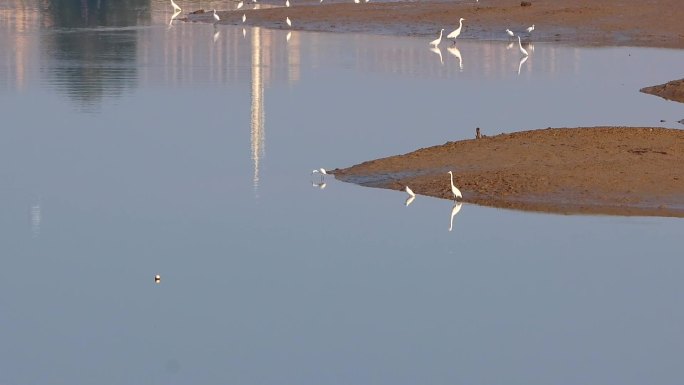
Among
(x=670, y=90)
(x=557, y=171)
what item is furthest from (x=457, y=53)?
(x=557, y=171)

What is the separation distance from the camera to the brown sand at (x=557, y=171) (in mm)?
15234

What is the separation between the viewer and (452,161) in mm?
17000

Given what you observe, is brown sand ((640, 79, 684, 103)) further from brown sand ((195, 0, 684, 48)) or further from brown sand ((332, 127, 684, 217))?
brown sand ((195, 0, 684, 48))

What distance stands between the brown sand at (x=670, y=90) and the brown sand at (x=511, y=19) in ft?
31.1

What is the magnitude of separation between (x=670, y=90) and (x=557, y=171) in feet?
31.8

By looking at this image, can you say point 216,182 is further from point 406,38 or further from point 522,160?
point 406,38

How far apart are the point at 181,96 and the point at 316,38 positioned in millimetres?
13189

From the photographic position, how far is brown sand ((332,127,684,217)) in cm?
1523

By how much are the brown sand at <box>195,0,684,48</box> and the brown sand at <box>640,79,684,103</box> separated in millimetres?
9494

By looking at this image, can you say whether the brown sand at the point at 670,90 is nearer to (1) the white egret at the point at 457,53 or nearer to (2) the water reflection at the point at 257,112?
(1) the white egret at the point at 457,53

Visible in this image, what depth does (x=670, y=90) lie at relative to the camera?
25172 mm

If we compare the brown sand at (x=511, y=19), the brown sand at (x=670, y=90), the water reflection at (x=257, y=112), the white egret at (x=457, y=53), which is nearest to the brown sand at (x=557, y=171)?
the water reflection at (x=257, y=112)

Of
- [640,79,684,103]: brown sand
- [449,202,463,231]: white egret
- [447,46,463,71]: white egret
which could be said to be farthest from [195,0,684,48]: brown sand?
[449,202,463,231]: white egret

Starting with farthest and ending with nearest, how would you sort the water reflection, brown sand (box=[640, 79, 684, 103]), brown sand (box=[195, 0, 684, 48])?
brown sand (box=[195, 0, 684, 48]) < brown sand (box=[640, 79, 684, 103]) < the water reflection
